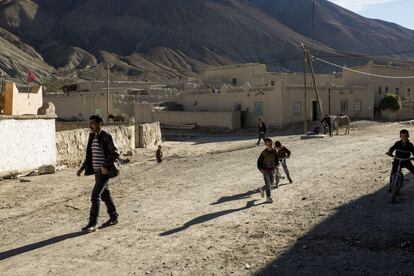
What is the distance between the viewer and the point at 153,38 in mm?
Answer: 140625

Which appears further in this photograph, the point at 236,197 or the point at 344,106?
the point at 344,106

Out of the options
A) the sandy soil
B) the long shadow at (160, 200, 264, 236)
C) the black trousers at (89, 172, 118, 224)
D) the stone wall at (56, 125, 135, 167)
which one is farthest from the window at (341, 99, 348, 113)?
the black trousers at (89, 172, 118, 224)

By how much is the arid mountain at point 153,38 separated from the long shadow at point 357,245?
308 feet

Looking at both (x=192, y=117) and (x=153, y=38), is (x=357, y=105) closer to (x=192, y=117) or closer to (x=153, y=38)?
(x=192, y=117)

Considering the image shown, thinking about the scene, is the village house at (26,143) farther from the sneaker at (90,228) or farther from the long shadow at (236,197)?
the sneaker at (90,228)

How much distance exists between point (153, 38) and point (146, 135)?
119107 mm

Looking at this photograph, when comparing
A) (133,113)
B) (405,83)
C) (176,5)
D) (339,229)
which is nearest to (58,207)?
(339,229)

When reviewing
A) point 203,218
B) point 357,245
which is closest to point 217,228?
point 203,218

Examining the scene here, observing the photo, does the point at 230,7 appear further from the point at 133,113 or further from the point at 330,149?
the point at 330,149

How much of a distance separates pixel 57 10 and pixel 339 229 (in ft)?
531

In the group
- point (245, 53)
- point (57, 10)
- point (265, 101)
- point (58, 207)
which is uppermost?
point (57, 10)

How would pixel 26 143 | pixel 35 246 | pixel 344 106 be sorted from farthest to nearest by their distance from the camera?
1. pixel 344 106
2. pixel 26 143
3. pixel 35 246

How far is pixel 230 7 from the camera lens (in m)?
167

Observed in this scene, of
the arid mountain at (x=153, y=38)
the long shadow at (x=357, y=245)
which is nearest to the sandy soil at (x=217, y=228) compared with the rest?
A: the long shadow at (x=357, y=245)
